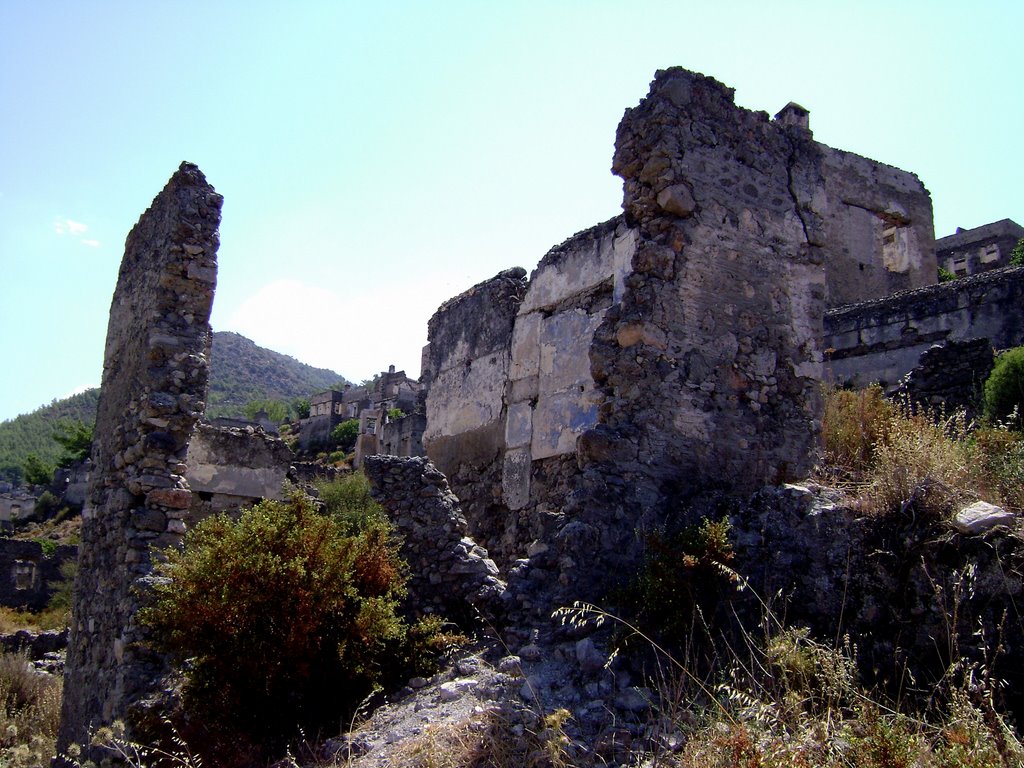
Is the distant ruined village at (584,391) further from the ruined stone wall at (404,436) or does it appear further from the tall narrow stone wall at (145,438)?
the ruined stone wall at (404,436)

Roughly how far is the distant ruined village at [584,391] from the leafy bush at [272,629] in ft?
3.28

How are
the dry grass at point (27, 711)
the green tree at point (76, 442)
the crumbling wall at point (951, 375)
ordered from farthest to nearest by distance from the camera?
the green tree at point (76, 442)
the crumbling wall at point (951, 375)
the dry grass at point (27, 711)

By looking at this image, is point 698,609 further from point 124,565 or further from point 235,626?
point 124,565

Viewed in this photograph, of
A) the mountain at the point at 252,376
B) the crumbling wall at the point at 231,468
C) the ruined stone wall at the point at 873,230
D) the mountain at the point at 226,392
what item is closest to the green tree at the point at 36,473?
the mountain at the point at 226,392

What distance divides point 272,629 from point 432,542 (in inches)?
72.5

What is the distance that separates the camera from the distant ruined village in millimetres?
6047

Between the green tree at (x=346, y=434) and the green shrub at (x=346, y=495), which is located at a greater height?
the green tree at (x=346, y=434)

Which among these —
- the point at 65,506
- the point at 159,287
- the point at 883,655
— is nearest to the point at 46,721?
the point at 159,287

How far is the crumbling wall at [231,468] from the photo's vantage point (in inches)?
479

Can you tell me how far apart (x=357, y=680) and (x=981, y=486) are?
3.72 meters

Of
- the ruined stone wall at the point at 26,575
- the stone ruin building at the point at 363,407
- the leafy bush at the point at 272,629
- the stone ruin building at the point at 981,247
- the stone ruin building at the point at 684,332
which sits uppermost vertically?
the stone ruin building at the point at 981,247

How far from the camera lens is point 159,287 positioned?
841 centimetres

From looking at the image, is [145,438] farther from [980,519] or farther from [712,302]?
[980,519]

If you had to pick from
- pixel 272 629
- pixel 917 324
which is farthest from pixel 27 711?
pixel 917 324
